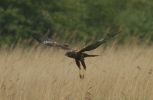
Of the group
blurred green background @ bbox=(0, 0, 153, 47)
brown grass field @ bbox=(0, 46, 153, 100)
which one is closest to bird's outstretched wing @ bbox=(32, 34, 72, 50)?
brown grass field @ bbox=(0, 46, 153, 100)

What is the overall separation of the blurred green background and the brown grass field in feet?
19.4

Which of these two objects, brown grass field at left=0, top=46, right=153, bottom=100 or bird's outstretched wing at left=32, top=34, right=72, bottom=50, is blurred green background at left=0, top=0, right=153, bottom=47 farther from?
bird's outstretched wing at left=32, top=34, right=72, bottom=50

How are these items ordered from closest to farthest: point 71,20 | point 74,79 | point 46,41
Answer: point 46,41 < point 74,79 < point 71,20

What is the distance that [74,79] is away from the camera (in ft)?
26.1

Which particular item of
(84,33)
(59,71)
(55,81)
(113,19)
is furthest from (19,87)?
(113,19)

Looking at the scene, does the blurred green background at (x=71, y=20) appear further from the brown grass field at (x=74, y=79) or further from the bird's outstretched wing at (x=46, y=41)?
the bird's outstretched wing at (x=46, y=41)

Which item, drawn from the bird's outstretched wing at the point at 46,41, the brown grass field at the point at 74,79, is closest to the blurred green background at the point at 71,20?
the brown grass field at the point at 74,79

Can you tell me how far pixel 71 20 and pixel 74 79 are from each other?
9.13 meters

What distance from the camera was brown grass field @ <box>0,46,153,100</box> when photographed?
7414 millimetres

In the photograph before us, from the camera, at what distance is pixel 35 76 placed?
27.3 feet

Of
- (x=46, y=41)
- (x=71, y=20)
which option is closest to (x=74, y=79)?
(x=46, y=41)

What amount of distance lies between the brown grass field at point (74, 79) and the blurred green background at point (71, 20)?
5924mm

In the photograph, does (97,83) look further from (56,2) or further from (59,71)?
(56,2)

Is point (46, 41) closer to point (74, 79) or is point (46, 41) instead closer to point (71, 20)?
point (74, 79)
